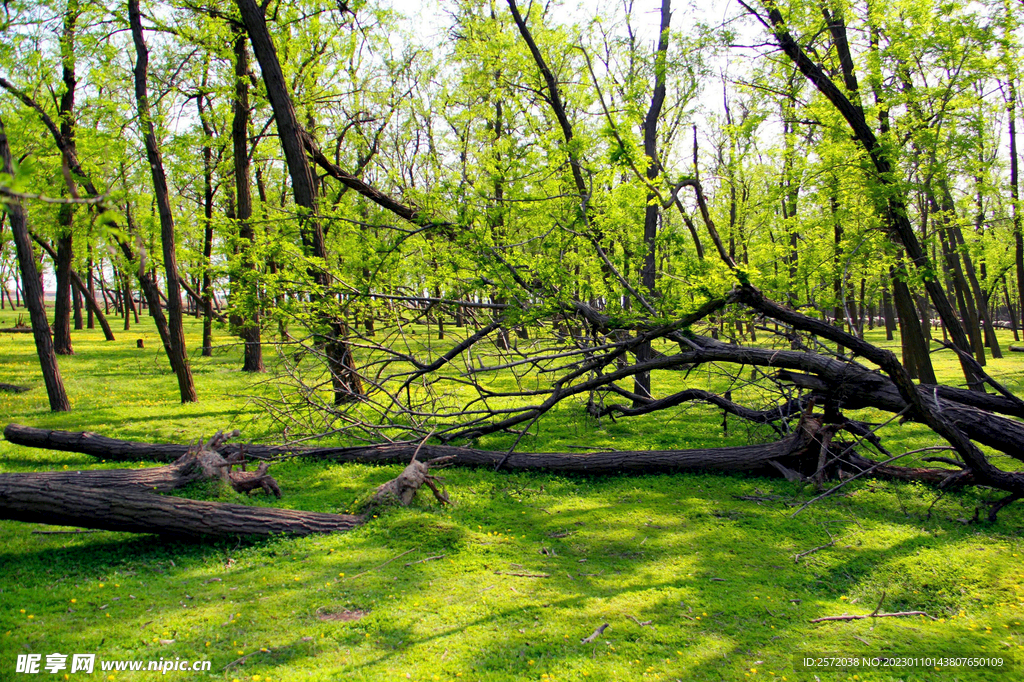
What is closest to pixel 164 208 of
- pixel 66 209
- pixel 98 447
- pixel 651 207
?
pixel 66 209

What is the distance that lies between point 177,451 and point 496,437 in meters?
4.58

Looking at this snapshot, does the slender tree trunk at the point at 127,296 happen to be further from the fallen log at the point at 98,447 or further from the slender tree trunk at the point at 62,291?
the fallen log at the point at 98,447

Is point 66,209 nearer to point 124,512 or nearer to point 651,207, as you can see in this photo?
point 124,512

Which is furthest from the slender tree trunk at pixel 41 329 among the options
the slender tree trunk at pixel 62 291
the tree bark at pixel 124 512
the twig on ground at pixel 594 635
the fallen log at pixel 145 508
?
the twig on ground at pixel 594 635

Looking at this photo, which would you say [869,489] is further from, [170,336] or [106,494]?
[170,336]

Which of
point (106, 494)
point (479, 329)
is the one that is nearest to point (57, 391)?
point (106, 494)

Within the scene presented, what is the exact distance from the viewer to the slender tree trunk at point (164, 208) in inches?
429

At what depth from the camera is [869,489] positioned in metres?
6.84

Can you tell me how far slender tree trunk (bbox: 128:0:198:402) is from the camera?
10.9 metres

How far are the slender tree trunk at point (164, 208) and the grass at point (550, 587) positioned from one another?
462 centimetres

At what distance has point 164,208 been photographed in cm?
1133

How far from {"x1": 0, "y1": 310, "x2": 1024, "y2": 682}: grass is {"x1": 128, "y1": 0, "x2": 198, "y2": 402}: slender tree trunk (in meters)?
4.62

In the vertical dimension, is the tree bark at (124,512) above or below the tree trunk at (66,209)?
below

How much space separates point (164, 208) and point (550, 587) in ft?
34.9
